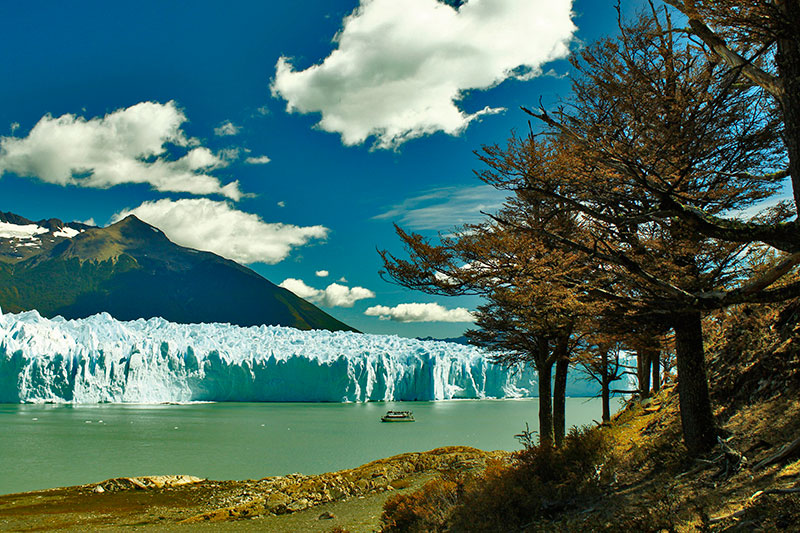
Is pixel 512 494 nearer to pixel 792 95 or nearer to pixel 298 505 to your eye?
pixel 792 95

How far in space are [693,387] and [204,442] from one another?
1428 inches

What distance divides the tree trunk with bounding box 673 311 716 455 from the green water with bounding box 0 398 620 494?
22.3m

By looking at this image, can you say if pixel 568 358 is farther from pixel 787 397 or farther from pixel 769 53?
pixel 769 53

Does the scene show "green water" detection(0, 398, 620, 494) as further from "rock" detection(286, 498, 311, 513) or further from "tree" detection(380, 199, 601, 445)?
"tree" detection(380, 199, 601, 445)

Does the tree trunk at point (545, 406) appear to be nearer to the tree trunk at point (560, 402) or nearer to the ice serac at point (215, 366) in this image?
the tree trunk at point (560, 402)

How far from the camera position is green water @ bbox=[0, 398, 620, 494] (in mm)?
A: 26500

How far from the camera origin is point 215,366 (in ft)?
249

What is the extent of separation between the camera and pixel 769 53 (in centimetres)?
611

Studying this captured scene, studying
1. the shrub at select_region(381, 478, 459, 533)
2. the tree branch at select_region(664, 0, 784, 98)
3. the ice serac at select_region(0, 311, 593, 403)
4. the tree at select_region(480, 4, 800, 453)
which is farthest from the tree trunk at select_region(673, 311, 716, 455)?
the ice serac at select_region(0, 311, 593, 403)

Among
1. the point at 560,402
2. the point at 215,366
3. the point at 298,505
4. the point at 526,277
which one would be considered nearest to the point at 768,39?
the point at 526,277

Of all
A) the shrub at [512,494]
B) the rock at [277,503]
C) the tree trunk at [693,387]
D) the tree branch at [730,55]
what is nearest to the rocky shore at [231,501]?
the rock at [277,503]

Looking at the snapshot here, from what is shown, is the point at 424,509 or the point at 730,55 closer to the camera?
the point at 730,55

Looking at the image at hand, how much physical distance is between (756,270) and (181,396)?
7879 centimetres

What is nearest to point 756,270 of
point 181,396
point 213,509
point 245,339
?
point 213,509
